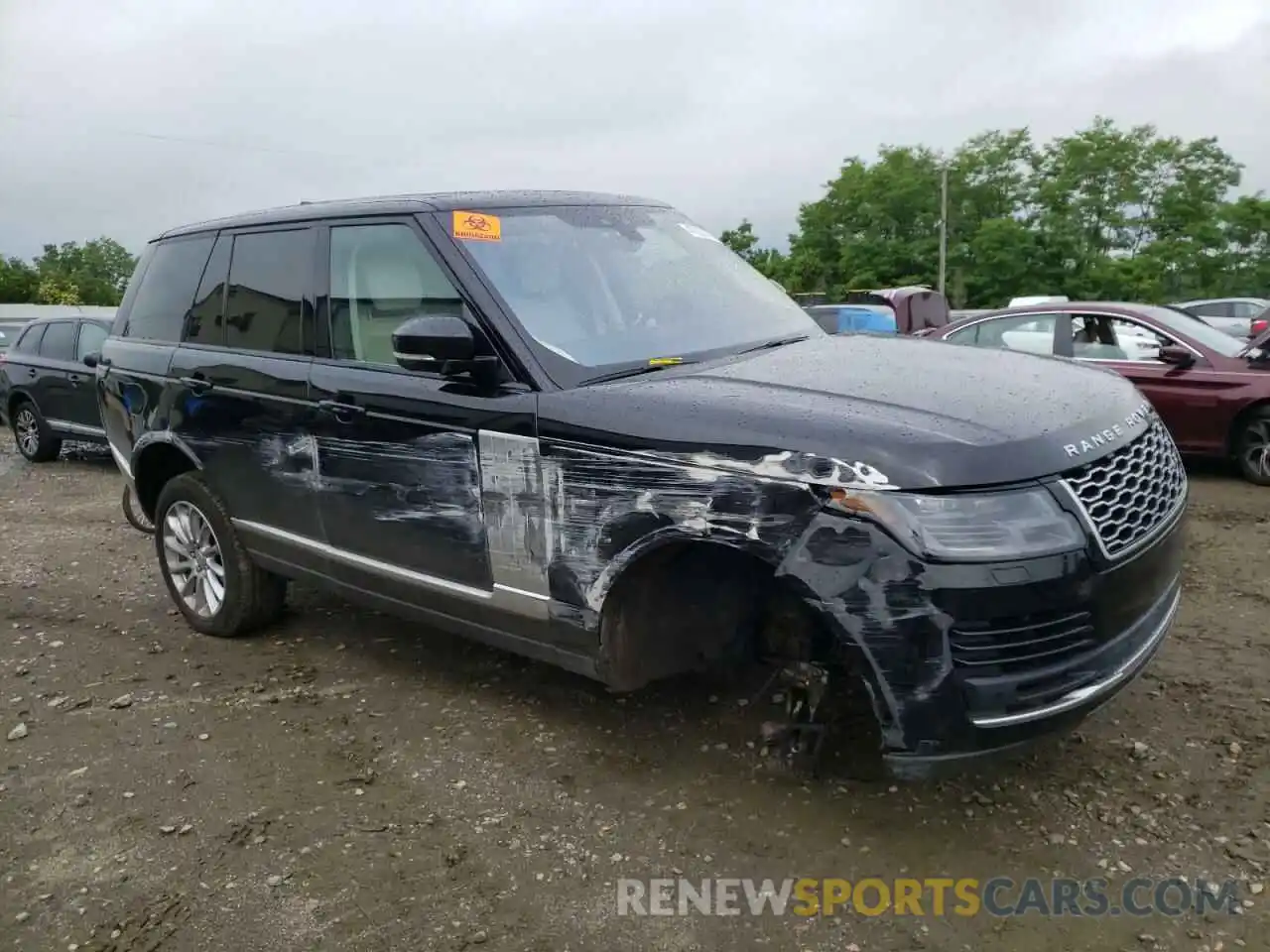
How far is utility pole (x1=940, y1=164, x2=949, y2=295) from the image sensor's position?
43.4 meters

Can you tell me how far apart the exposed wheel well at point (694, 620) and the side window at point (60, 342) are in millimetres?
9697

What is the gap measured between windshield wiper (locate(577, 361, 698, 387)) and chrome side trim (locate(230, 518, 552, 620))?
72cm

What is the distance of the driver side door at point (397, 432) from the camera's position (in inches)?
138

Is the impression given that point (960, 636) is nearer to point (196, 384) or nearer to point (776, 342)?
point (776, 342)

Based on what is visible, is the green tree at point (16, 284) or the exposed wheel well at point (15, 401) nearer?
the exposed wheel well at point (15, 401)

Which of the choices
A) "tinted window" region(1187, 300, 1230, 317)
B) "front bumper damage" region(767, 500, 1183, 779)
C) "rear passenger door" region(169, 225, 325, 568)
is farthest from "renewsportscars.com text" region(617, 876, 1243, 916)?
"tinted window" region(1187, 300, 1230, 317)

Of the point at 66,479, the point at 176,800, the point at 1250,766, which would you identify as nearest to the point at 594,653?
the point at 176,800

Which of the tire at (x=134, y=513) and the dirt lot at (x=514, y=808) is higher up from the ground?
the tire at (x=134, y=513)

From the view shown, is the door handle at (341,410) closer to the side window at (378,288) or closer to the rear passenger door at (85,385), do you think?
the side window at (378,288)

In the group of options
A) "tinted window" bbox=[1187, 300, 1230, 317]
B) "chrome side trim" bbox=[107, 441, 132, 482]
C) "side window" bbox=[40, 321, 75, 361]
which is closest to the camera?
"chrome side trim" bbox=[107, 441, 132, 482]

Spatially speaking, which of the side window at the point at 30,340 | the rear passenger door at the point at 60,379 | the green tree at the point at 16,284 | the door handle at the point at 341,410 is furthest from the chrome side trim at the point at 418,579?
the green tree at the point at 16,284

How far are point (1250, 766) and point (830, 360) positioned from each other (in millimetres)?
1858

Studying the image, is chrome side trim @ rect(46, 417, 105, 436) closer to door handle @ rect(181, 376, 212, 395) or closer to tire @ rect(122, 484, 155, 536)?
tire @ rect(122, 484, 155, 536)

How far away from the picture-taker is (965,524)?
2562 mm
